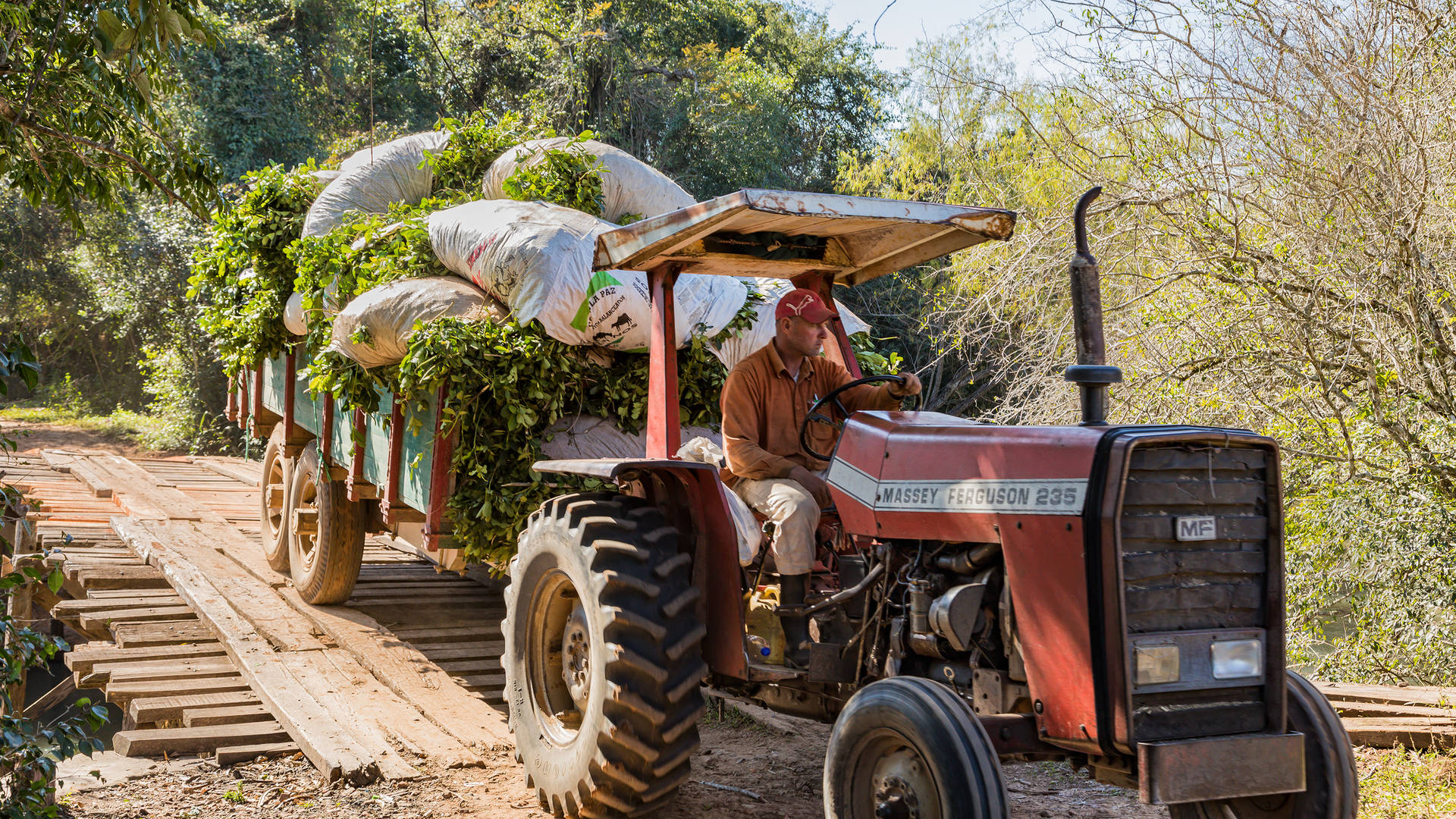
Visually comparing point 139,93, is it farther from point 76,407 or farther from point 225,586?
point 76,407

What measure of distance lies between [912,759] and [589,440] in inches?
106

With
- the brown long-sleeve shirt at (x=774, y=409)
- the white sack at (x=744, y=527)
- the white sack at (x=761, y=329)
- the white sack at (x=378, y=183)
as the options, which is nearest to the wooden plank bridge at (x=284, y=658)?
the white sack at (x=744, y=527)

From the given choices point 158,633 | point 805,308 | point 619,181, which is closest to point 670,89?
point 619,181

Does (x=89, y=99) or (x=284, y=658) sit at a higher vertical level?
(x=89, y=99)

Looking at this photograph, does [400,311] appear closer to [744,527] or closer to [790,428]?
[790,428]

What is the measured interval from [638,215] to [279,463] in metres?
3.59

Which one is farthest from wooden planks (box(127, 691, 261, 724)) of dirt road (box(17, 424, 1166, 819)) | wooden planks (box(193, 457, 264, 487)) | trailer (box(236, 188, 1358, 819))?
wooden planks (box(193, 457, 264, 487))

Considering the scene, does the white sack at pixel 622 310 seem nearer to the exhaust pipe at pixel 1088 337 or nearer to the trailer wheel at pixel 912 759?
the exhaust pipe at pixel 1088 337

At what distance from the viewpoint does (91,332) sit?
2512 cm

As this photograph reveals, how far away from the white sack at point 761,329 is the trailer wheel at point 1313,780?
8.99 feet

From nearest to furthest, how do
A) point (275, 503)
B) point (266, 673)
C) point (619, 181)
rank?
point (266, 673) < point (619, 181) < point (275, 503)

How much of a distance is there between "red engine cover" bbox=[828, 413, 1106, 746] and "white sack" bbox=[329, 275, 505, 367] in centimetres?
259

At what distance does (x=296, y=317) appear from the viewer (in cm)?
→ 693

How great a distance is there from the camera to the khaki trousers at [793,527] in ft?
12.6
